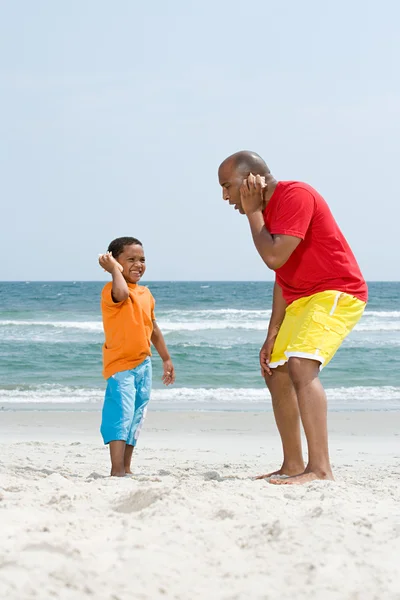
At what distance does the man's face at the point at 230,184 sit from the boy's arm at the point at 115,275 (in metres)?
0.84

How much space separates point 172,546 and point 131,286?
249 cm

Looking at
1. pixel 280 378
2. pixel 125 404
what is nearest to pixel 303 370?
Result: pixel 280 378

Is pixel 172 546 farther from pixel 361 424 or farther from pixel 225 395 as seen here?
pixel 225 395

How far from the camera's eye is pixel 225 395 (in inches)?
432

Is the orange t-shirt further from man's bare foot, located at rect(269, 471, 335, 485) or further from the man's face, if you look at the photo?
man's bare foot, located at rect(269, 471, 335, 485)

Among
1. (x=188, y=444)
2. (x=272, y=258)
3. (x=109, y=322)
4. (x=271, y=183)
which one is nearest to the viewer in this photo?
(x=272, y=258)

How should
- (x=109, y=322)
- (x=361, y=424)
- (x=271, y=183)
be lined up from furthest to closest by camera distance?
(x=361, y=424), (x=109, y=322), (x=271, y=183)

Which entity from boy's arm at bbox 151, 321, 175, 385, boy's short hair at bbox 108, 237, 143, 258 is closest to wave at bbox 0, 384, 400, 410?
boy's arm at bbox 151, 321, 175, 385

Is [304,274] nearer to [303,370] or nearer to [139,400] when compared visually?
[303,370]

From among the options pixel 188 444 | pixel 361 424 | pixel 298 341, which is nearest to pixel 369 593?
pixel 298 341

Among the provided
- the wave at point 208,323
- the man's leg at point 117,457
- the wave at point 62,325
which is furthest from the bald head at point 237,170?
the wave at point 62,325

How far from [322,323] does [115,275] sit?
1322 millimetres

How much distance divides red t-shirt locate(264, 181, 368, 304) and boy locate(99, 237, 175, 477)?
1.08 m

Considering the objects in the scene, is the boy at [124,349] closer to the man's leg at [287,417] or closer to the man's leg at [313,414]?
the man's leg at [287,417]
